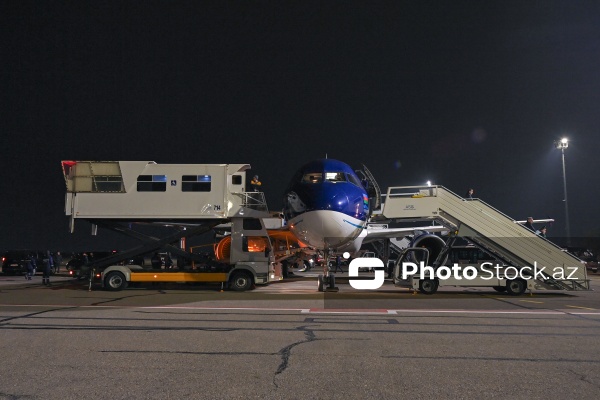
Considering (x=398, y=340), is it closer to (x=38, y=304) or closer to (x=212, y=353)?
(x=212, y=353)

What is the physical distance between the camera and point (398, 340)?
843cm

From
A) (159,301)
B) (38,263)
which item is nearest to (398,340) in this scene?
(159,301)

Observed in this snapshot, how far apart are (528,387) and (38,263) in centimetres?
3547

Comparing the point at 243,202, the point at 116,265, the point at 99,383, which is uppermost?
the point at 243,202

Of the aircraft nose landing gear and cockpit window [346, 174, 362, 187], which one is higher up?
cockpit window [346, 174, 362, 187]

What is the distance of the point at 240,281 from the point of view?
1881 centimetres

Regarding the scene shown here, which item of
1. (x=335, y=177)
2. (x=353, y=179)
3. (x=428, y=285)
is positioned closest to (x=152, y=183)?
(x=335, y=177)

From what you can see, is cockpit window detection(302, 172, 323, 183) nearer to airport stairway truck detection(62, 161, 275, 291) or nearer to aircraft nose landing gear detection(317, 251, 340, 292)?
airport stairway truck detection(62, 161, 275, 291)

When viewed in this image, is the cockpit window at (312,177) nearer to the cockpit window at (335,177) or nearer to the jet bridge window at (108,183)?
the cockpit window at (335,177)

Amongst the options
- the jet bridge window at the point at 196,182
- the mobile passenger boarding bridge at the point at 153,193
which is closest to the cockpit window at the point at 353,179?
the mobile passenger boarding bridge at the point at 153,193

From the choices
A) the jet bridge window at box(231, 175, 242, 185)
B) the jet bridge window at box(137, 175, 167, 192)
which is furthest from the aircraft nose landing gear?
the jet bridge window at box(137, 175, 167, 192)

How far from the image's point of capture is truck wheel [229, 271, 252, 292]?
739 inches

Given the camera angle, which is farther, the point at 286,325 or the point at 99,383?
the point at 286,325

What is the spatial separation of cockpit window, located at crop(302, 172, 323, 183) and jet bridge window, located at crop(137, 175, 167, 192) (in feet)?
18.8
